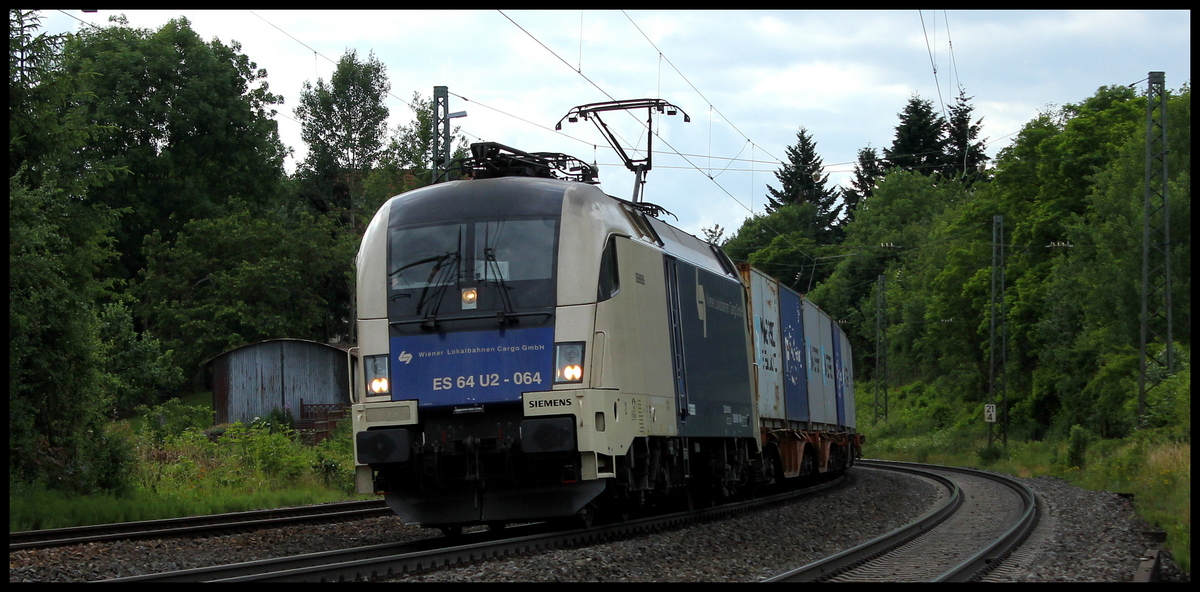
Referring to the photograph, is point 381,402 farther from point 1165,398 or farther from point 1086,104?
point 1086,104

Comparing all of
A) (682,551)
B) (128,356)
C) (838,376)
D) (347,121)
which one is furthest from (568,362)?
(347,121)

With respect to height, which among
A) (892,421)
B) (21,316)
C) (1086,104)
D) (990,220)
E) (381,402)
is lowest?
(892,421)

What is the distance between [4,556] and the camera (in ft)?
28.3

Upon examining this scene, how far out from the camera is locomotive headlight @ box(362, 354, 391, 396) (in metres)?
11.4

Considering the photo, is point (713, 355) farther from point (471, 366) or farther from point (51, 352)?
point (51, 352)

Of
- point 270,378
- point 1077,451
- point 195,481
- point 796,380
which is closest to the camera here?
point 195,481

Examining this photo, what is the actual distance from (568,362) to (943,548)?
465cm

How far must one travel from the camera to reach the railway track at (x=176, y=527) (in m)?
11.1

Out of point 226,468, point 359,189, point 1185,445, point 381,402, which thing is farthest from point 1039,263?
point 381,402

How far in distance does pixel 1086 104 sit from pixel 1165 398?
21.5 meters

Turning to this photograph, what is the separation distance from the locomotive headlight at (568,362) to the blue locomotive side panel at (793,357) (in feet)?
30.1

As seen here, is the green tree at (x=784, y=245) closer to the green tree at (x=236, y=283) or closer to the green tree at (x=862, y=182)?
the green tree at (x=862, y=182)

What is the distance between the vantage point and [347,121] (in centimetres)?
5806

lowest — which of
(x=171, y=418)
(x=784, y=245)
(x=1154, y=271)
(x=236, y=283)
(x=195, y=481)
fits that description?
(x=195, y=481)
